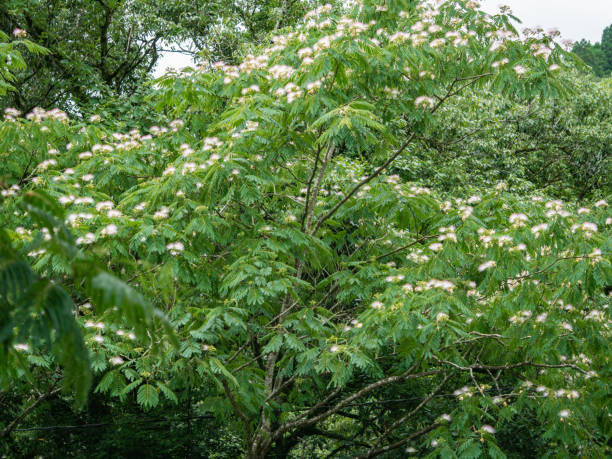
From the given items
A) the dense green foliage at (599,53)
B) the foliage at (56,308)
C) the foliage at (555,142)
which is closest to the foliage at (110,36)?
the foliage at (555,142)

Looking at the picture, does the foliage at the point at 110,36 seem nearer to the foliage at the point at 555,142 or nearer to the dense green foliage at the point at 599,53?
the foliage at the point at 555,142

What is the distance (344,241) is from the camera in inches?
271

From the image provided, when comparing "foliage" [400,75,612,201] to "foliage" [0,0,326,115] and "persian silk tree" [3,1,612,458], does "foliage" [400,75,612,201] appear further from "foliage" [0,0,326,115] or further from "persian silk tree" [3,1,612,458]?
"persian silk tree" [3,1,612,458]

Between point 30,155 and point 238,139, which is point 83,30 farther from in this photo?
point 238,139

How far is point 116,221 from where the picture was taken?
5000 mm

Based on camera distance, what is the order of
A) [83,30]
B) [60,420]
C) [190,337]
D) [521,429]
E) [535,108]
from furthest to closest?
[535,108]
[83,30]
[60,420]
[521,429]
[190,337]

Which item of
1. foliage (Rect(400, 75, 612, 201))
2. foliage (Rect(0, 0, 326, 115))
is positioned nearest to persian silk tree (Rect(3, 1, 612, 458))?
foliage (Rect(0, 0, 326, 115))

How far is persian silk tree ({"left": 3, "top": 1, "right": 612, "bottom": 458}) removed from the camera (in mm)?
4859

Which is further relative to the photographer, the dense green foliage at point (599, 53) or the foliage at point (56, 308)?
the dense green foliage at point (599, 53)

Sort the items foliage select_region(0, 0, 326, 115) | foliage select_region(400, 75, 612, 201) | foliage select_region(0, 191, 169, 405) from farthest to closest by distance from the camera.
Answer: foliage select_region(400, 75, 612, 201) → foliage select_region(0, 0, 326, 115) → foliage select_region(0, 191, 169, 405)

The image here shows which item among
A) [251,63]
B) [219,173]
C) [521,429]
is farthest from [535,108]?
[219,173]

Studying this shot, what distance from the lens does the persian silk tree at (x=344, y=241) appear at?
4859mm

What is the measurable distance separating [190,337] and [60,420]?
15.0 ft

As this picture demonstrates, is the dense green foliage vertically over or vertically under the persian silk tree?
under
